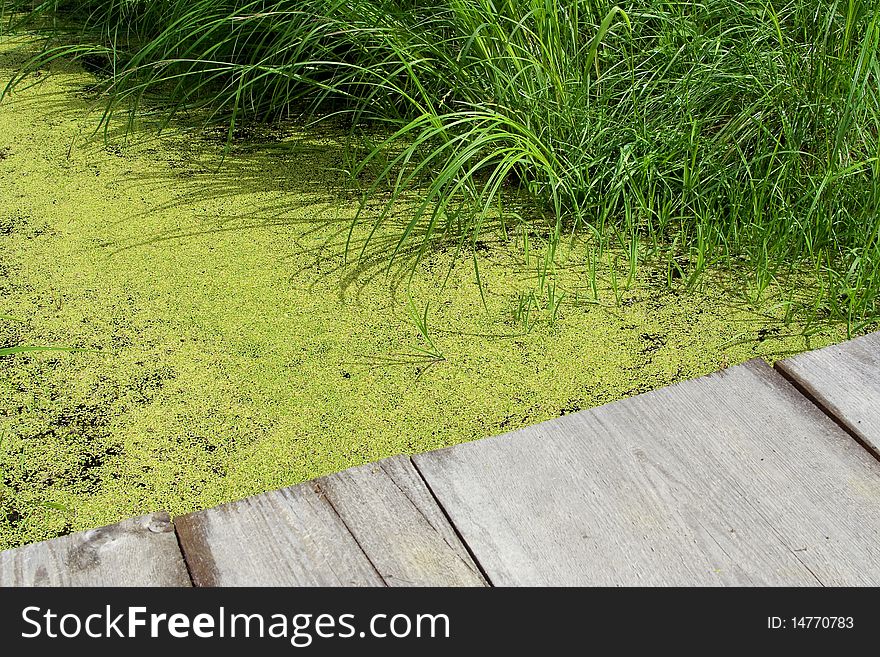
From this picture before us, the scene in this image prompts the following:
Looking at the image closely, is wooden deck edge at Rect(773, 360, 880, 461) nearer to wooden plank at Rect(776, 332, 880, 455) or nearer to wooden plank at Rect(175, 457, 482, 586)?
wooden plank at Rect(776, 332, 880, 455)

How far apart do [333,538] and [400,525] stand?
3.0 inches

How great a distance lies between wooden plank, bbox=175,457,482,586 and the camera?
109 cm

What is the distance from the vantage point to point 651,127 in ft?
6.77

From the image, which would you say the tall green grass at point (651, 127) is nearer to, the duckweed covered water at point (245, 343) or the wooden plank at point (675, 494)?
the duckweed covered water at point (245, 343)

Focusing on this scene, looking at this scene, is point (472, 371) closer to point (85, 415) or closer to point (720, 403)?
point (720, 403)

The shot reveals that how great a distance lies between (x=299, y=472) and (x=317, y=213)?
799 millimetres

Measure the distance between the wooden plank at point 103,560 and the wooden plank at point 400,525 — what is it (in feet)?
0.64

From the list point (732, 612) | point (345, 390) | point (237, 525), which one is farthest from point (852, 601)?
point (345, 390)

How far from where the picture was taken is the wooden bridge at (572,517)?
3.57ft

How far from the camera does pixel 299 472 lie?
1.43 m

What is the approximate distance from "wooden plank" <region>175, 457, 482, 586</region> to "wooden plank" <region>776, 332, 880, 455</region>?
529 millimetres

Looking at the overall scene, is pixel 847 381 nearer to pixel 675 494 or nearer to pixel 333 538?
pixel 675 494

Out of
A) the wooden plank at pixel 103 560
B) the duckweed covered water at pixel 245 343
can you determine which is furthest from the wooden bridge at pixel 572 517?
the duckweed covered water at pixel 245 343

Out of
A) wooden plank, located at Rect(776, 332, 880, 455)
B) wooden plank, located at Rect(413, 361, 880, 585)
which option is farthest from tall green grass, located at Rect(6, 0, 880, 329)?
wooden plank, located at Rect(413, 361, 880, 585)
